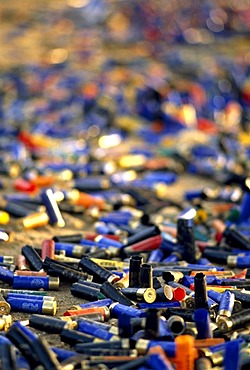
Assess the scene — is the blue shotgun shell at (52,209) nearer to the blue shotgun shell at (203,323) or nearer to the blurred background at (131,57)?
the blue shotgun shell at (203,323)

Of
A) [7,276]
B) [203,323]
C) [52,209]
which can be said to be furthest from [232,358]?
[52,209]

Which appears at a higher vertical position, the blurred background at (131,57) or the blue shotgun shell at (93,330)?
the blue shotgun shell at (93,330)

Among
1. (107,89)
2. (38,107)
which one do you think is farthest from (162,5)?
(38,107)

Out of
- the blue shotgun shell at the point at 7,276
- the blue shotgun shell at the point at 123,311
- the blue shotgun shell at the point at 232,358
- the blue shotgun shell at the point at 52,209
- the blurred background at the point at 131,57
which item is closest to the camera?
the blue shotgun shell at the point at 232,358

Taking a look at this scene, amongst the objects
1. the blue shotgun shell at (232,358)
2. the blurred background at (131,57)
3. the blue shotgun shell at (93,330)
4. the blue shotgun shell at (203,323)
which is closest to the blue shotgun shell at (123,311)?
the blue shotgun shell at (93,330)

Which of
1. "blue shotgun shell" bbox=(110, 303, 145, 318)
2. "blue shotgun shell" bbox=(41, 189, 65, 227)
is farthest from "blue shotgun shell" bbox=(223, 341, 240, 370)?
"blue shotgun shell" bbox=(41, 189, 65, 227)

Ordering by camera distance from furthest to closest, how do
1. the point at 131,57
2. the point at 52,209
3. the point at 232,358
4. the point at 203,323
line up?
the point at 131,57, the point at 52,209, the point at 203,323, the point at 232,358

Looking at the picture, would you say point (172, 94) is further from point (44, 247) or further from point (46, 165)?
point (44, 247)

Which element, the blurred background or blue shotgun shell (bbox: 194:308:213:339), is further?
the blurred background

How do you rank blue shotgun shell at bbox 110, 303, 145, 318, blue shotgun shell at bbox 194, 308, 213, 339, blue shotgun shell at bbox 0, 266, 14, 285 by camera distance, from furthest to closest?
blue shotgun shell at bbox 0, 266, 14, 285 < blue shotgun shell at bbox 110, 303, 145, 318 < blue shotgun shell at bbox 194, 308, 213, 339

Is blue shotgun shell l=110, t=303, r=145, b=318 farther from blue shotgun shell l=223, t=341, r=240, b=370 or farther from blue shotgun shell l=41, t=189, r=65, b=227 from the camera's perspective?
blue shotgun shell l=41, t=189, r=65, b=227

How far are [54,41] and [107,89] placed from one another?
975 cm

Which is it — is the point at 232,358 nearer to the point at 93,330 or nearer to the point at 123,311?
the point at 93,330

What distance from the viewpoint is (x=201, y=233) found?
38.0 feet
